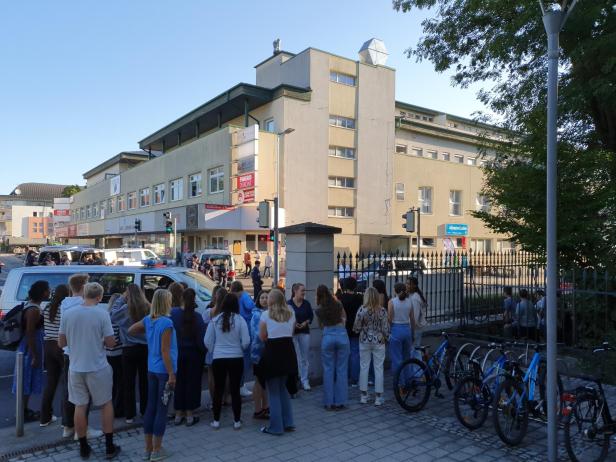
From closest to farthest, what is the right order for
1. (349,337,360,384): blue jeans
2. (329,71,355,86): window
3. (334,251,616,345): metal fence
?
(349,337,360,384): blue jeans, (334,251,616,345): metal fence, (329,71,355,86): window

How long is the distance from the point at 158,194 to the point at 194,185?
744 cm

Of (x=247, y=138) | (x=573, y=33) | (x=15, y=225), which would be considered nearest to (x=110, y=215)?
(x=247, y=138)

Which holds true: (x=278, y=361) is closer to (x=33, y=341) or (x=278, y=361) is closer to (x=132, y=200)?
(x=33, y=341)

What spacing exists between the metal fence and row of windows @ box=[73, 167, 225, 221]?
84.2 ft

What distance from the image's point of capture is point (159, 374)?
193 inches

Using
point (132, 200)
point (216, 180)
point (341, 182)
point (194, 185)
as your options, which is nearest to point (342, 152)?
point (341, 182)

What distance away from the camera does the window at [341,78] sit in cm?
3650

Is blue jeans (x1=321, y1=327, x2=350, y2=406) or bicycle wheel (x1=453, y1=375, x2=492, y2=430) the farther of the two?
blue jeans (x1=321, y1=327, x2=350, y2=406)

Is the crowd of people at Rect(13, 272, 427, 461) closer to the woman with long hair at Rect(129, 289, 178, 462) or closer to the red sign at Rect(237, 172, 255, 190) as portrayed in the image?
the woman with long hair at Rect(129, 289, 178, 462)

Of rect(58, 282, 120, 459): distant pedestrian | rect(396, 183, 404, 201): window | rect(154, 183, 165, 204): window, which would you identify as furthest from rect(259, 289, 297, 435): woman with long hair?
rect(154, 183, 165, 204): window

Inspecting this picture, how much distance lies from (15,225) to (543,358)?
125010 mm

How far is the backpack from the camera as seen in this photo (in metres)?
6.05

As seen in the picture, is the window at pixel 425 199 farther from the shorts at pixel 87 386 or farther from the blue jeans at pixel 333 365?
the shorts at pixel 87 386

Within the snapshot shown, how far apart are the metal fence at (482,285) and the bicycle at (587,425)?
3.85 m
